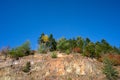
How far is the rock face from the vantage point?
135 feet

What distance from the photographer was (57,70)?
144 ft

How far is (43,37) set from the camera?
76938 millimetres

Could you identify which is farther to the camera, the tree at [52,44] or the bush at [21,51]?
the tree at [52,44]

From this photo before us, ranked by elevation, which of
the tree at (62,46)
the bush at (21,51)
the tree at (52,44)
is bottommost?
the bush at (21,51)

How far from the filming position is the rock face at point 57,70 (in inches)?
1618

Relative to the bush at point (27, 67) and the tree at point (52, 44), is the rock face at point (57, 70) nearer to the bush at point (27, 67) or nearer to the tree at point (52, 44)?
the bush at point (27, 67)

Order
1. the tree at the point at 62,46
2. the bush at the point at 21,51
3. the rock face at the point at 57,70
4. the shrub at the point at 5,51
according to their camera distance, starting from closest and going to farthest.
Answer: the rock face at the point at 57,70 < the bush at the point at 21,51 < the shrub at the point at 5,51 < the tree at the point at 62,46

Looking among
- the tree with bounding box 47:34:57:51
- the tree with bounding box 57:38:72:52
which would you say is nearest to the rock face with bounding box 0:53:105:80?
the tree with bounding box 57:38:72:52

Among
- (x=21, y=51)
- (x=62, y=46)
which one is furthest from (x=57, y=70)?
(x=62, y=46)

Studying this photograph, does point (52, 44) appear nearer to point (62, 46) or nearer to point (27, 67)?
point (62, 46)

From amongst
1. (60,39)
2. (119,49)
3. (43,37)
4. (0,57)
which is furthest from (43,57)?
(119,49)

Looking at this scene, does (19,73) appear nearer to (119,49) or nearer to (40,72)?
(40,72)

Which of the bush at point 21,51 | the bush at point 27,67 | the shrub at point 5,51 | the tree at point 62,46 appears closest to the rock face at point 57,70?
the bush at point 27,67

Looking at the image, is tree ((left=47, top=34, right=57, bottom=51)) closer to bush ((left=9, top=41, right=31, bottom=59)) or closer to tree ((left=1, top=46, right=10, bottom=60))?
bush ((left=9, top=41, right=31, bottom=59))
